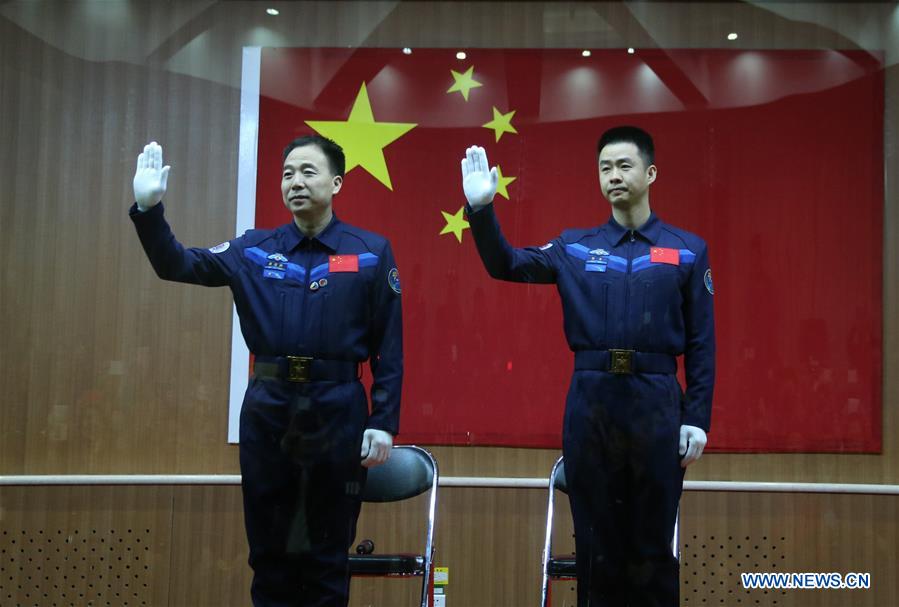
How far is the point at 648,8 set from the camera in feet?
12.6

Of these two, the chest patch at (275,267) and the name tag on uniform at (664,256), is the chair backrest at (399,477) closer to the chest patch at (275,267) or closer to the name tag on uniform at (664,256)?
the chest patch at (275,267)

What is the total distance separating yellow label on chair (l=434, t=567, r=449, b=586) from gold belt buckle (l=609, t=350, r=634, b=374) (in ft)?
4.81

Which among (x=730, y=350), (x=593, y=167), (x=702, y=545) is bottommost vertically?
(x=702, y=545)

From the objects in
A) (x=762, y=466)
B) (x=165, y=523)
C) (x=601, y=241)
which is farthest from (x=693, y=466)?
(x=165, y=523)

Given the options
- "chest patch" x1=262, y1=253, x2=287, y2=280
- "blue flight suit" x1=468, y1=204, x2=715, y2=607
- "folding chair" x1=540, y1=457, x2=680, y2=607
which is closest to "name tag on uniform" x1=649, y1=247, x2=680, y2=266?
"blue flight suit" x1=468, y1=204, x2=715, y2=607

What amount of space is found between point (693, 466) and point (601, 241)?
133 cm

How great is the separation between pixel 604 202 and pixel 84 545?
2.59 m

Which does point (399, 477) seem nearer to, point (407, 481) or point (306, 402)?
point (407, 481)

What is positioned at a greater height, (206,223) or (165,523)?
(206,223)

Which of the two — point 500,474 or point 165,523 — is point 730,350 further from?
point 165,523

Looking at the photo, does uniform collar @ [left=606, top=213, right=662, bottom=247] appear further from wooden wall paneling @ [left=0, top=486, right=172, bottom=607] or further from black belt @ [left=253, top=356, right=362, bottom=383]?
wooden wall paneling @ [left=0, top=486, right=172, bottom=607]

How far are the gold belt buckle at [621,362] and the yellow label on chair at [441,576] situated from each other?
147 cm

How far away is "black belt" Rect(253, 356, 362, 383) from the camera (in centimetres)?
278

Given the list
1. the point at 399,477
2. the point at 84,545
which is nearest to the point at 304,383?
the point at 399,477
